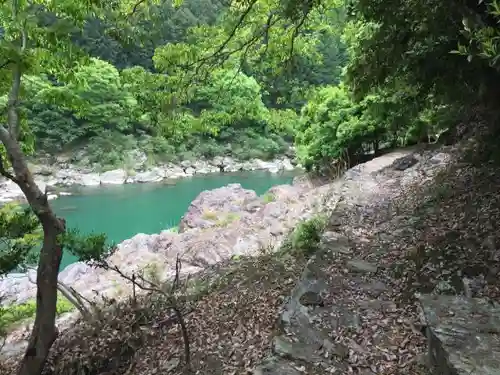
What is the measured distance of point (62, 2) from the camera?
3.74 m

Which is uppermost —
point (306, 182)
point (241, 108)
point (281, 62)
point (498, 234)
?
point (281, 62)

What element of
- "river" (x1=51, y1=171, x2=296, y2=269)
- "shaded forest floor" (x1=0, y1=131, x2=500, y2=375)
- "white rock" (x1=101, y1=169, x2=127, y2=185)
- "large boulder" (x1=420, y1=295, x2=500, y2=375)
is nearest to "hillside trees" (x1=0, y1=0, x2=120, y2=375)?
"shaded forest floor" (x1=0, y1=131, x2=500, y2=375)

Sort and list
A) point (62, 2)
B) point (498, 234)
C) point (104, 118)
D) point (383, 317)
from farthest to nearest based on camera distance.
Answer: point (104, 118)
point (62, 2)
point (498, 234)
point (383, 317)

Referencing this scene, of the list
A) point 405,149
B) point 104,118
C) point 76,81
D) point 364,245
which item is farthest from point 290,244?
point 104,118

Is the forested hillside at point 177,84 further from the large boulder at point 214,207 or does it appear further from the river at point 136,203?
the river at point 136,203

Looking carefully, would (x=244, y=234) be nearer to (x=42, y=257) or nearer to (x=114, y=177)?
(x=42, y=257)

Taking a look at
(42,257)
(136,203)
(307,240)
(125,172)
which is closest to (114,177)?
(125,172)

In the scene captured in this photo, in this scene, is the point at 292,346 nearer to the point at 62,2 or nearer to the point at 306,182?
the point at 62,2

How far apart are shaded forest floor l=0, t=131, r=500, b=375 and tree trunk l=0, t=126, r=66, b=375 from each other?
1.04 feet

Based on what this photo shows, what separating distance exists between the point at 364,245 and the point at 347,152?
6947mm

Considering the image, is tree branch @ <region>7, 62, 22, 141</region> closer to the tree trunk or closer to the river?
the tree trunk

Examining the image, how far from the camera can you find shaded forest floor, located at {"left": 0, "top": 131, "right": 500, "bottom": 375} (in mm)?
3061

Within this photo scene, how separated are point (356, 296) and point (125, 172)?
27.0m

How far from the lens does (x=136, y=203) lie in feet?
73.5
